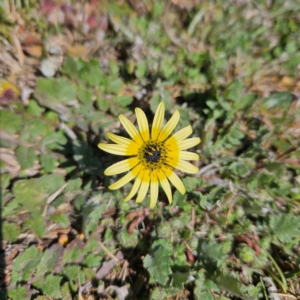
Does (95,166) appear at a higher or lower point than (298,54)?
lower

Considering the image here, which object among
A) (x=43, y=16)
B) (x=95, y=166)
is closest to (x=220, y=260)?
(x=95, y=166)

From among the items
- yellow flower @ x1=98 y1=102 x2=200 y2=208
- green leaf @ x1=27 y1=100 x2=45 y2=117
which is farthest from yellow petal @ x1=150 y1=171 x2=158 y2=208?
green leaf @ x1=27 y1=100 x2=45 y2=117

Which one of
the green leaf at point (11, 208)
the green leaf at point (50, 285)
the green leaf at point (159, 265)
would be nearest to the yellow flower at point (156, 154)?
the green leaf at point (159, 265)

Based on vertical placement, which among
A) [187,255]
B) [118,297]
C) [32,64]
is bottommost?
[118,297]

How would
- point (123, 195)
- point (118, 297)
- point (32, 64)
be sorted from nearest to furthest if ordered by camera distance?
point (118, 297), point (123, 195), point (32, 64)

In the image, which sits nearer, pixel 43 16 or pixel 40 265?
pixel 40 265

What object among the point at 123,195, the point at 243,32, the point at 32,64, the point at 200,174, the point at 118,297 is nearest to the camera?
the point at 118,297

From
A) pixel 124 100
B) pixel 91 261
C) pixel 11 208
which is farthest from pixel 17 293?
pixel 124 100

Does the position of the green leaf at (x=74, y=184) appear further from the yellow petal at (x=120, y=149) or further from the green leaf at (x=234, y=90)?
the green leaf at (x=234, y=90)

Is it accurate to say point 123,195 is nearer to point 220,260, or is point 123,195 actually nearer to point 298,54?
point 220,260
